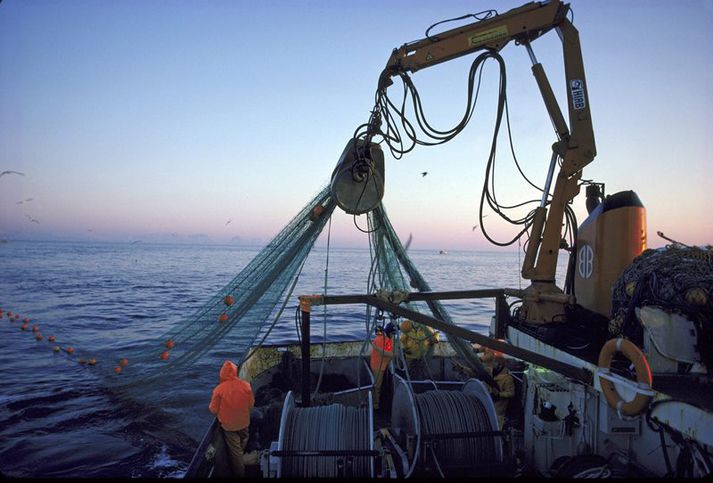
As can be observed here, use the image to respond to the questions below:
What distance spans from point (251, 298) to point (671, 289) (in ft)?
18.4

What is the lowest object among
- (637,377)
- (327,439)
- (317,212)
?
(327,439)

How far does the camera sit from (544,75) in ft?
22.4

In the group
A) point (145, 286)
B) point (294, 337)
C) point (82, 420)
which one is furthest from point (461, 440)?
point (145, 286)

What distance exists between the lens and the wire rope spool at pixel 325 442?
463 cm

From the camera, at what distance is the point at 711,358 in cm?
393

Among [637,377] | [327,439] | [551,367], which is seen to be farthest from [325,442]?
[637,377]

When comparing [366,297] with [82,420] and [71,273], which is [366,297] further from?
[71,273]

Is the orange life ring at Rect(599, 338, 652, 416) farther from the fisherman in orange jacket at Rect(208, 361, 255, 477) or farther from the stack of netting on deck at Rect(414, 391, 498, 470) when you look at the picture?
the fisherman in orange jacket at Rect(208, 361, 255, 477)

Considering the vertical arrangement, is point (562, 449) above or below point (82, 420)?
above

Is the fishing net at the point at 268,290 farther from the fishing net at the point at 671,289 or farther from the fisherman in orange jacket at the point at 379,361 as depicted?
the fishing net at the point at 671,289

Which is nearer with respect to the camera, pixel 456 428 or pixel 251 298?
pixel 456 428

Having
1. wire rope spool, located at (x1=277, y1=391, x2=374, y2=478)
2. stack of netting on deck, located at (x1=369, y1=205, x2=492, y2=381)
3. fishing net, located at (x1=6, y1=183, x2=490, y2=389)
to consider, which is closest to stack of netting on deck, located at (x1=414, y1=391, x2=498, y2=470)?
wire rope spool, located at (x1=277, y1=391, x2=374, y2=478)

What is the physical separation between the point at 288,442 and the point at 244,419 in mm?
1599

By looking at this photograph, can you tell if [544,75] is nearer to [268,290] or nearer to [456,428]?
[456,428]
